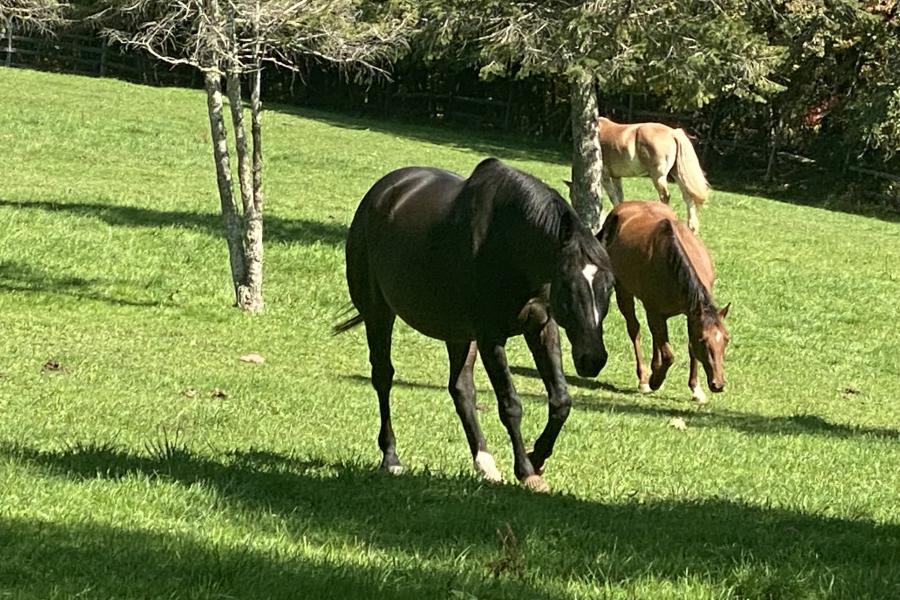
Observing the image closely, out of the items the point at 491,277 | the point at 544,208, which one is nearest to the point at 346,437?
the point at 491,277

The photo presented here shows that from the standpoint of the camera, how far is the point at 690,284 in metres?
12.9

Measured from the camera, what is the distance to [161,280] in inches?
677

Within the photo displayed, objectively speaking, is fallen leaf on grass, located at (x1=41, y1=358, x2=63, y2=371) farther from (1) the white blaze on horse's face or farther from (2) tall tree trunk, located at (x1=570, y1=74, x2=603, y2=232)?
(2) tall tree trunk, located at (x1=570, y1=74, x2=603, y2=232)

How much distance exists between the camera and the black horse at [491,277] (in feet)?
21.1

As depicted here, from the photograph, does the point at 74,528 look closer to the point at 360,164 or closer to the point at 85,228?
the point at 85,228

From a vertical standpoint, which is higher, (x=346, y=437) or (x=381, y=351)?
(x=381, y=351)

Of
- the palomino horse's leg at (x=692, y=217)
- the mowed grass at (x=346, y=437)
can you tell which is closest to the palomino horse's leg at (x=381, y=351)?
the mowed grass at (x=346, y=437)

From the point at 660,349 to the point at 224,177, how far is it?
548cm

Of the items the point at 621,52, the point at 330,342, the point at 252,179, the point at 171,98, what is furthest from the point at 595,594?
the point at 171,98

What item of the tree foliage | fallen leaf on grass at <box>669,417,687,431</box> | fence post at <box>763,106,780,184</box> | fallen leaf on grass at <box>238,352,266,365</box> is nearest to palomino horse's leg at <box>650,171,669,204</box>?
fallen leaf on grass at <box>238,352,266,365</box>

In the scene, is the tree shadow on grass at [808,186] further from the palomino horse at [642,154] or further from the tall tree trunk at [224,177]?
the tall tree trunk at [224,177]

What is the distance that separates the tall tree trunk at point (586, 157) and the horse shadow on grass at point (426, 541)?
13715 millimetres

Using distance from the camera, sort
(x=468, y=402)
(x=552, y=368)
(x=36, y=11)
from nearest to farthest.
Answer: (x=552, y=368)
(x=468, y=402)
(x=36, y=11)

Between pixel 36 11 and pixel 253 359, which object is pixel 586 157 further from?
pixel 36 11
